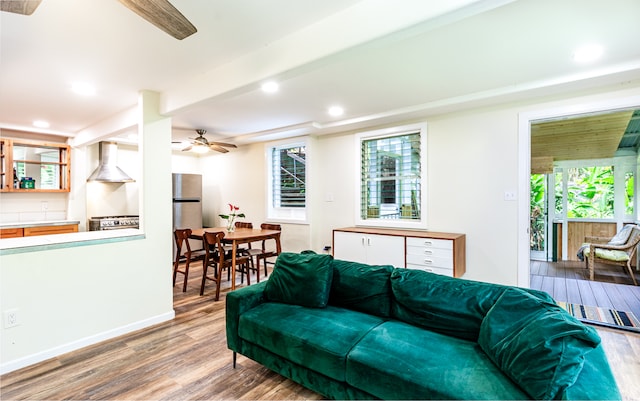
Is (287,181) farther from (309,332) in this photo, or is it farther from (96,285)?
(309,332)

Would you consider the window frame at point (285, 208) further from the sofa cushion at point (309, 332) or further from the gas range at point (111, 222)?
the sofa cushion at point (309, 332)

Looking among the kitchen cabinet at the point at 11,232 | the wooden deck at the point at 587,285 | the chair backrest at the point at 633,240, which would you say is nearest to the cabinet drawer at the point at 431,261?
the wooden deck at the point at 587,285

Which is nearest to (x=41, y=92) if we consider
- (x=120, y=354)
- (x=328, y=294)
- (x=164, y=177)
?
(x=164, y=177)

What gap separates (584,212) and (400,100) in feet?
16.4

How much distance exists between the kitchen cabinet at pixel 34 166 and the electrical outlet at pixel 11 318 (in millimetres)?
3489

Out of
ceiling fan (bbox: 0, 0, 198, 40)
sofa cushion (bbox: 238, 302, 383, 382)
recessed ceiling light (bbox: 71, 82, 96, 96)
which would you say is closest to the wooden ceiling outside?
sofa cushion (bbox: 238, 302, 383, 382)

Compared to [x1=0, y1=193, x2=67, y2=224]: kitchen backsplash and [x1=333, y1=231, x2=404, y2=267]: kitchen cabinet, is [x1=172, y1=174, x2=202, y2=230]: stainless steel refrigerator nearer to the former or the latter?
[x1=0, y1=193, x2=67, y2=224]: kitchen backsplash

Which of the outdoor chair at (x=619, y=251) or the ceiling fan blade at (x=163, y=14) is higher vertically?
the ceiling fan blade at (x=163, y=14)

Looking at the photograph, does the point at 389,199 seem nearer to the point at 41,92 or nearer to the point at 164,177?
the point at 164,177

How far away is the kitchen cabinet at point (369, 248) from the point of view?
3.85 metres

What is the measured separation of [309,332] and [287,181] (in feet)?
12.8

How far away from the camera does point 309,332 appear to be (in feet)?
6.27

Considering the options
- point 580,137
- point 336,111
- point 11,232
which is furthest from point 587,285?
point 11,232

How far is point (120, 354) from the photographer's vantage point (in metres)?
2.53
